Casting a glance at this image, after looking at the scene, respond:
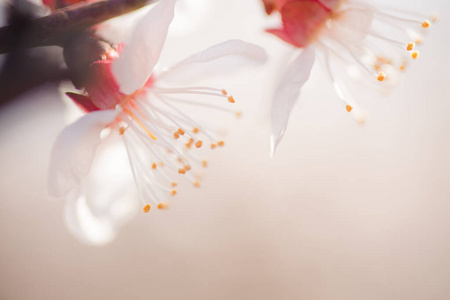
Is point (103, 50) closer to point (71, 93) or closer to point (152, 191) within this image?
→ point (71, 93)

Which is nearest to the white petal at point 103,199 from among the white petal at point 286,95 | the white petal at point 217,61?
the white petal at point 217,61

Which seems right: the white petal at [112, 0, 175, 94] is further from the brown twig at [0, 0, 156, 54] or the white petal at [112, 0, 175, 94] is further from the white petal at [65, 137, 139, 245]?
the white petal at [65, 137, 139, 245]

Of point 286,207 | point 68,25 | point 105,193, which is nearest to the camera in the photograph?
point 68,25

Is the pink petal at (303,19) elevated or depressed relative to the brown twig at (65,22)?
depressed

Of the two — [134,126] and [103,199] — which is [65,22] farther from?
[103,199]

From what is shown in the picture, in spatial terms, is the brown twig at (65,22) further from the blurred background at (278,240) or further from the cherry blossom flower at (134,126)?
the blurred background at (278,240)

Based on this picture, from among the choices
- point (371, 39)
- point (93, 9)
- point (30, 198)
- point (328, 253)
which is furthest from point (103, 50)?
point (328, 253)

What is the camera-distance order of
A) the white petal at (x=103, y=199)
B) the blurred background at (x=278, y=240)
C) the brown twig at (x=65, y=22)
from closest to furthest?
the brown twig at (x=65, y=22), the white petal at (x=103, y=199), the blurred background at (x=278, y=240)

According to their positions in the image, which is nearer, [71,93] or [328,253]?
[71,93]

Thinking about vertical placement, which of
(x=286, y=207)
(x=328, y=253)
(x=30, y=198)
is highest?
(x=30, y=198)
